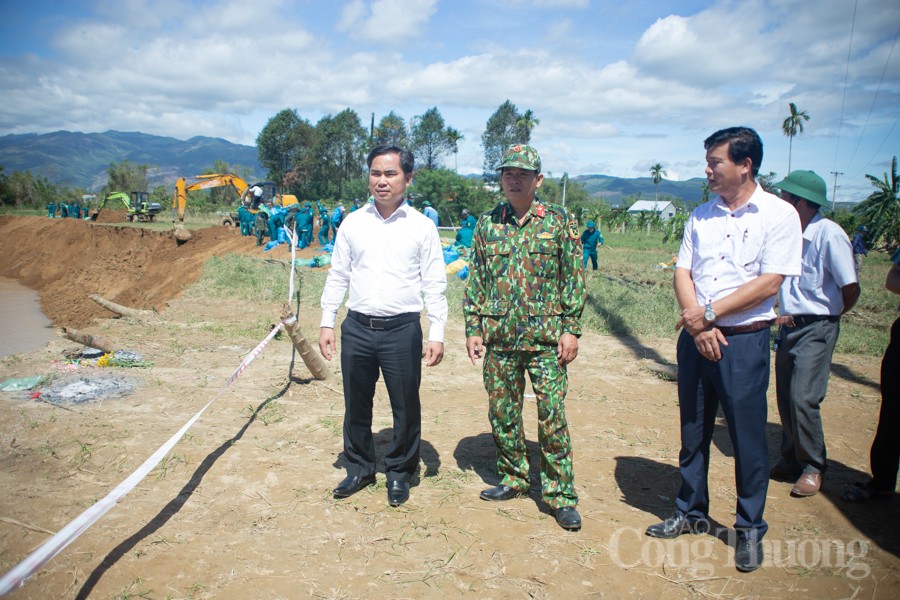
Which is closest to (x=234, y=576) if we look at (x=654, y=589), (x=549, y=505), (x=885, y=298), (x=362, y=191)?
(x=549, y=505)

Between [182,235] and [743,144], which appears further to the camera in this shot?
[182,235]

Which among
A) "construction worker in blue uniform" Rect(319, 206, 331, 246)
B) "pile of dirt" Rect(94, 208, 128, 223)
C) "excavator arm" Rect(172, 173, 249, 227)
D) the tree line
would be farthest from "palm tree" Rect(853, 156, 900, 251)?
"pile of dirt" Rect(94, 208, 128, 223)

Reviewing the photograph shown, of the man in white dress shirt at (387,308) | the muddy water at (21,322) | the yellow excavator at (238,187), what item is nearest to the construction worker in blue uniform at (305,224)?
the yellow excavator at (238,187)

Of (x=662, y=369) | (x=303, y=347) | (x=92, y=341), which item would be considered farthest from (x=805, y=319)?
(x=92, y=341)

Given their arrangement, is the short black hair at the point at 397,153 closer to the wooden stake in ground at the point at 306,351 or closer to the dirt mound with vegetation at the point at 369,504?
the dirt mound with vegetation at the point at 369,504

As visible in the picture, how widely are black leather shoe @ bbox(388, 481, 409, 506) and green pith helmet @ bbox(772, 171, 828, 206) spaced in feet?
10.0

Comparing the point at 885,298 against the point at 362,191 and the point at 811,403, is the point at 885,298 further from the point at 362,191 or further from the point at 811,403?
the point at 362,191

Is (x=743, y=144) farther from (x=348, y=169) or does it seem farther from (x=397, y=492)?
(x=348, y=169)

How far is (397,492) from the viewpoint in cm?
330

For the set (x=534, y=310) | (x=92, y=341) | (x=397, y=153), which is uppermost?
(x=397, y=153)

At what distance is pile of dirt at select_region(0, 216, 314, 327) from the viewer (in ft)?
48.1

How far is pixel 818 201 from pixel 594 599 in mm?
2753

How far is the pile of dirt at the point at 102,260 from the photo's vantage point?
14648 mm

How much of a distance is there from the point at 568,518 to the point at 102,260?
22.2 m
